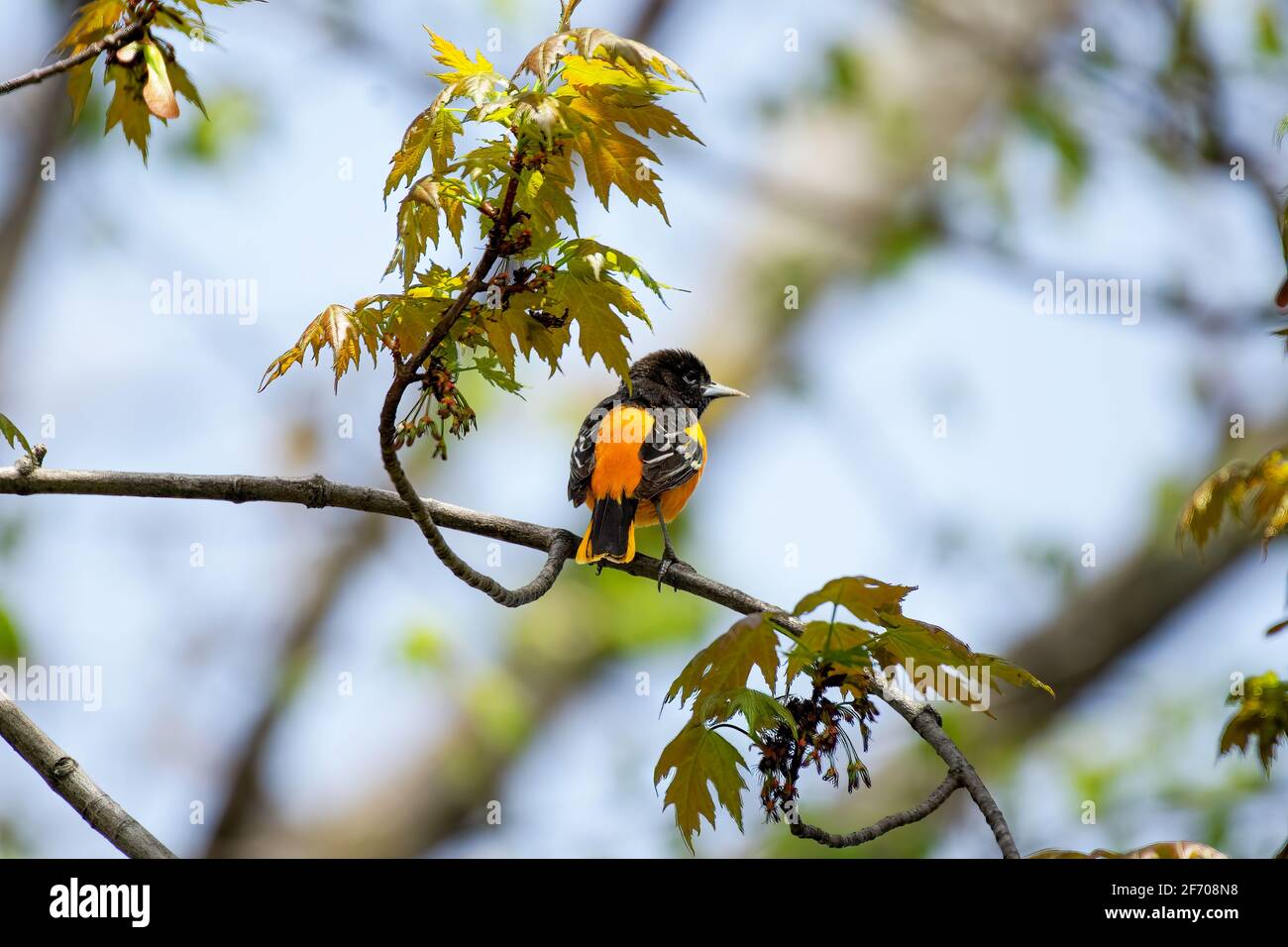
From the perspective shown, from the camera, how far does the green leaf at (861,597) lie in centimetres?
203

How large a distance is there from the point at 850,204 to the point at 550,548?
5.40 meters

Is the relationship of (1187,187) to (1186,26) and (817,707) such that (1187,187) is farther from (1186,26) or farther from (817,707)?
(817,707)

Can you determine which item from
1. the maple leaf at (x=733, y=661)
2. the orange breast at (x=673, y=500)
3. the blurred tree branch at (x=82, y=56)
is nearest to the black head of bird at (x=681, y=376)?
the orange breast at (x=673, y=500)

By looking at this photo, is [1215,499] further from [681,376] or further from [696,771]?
[681,376]

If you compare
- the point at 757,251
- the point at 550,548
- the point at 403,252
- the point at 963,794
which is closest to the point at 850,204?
the point at 757,251

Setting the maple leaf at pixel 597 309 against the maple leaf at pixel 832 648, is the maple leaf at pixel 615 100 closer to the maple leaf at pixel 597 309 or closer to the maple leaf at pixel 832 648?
the maple leaf at pixel 597 309

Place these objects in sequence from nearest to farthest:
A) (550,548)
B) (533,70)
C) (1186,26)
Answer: (533,70) < (550,548) < (1186,26)

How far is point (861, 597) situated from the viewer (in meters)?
2.17

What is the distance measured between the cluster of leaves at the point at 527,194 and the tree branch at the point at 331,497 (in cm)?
30

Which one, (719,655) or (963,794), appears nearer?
(719,655)

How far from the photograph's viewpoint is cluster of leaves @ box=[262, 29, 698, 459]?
2.25m

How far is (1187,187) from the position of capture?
8188 millimetres

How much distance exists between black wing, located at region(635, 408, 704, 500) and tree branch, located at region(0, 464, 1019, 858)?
1.60 m
